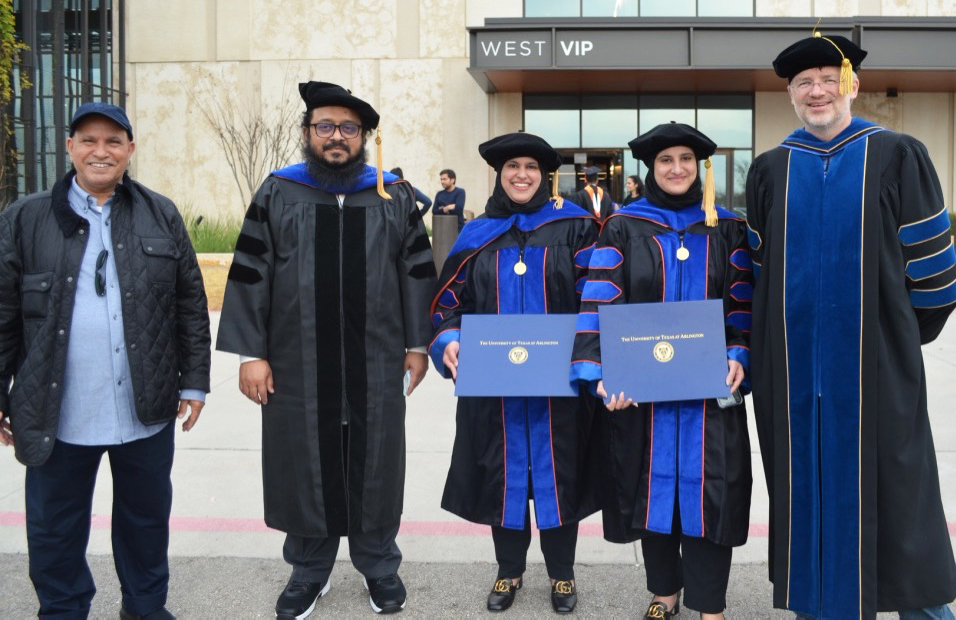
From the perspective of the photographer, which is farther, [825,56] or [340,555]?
[340,555]

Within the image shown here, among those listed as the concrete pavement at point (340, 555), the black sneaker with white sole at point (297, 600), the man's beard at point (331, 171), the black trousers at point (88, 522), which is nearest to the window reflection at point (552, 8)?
the concrete pavement at point (340, 555)

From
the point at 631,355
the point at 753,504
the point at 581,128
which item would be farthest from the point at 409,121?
the point at 631,355

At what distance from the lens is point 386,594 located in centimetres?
349

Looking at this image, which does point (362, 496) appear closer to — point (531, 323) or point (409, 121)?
point (531, 323)

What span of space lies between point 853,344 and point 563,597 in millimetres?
1551

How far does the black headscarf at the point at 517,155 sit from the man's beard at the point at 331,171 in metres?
0.53

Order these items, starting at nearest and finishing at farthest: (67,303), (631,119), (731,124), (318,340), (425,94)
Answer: (67,303), (318,340), (425,94), (631,119), (731,124)

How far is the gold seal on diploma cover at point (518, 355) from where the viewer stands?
3.25 meters

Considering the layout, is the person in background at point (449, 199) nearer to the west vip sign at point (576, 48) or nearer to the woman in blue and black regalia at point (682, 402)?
the west vip sign at point (576, 48)

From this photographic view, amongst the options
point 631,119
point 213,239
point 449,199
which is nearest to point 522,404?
point 449,199

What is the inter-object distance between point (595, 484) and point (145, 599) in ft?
6.00

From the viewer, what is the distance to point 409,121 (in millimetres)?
19062

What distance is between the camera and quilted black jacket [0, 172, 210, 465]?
2941 millimetres

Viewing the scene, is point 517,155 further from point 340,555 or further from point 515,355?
point 340,555
